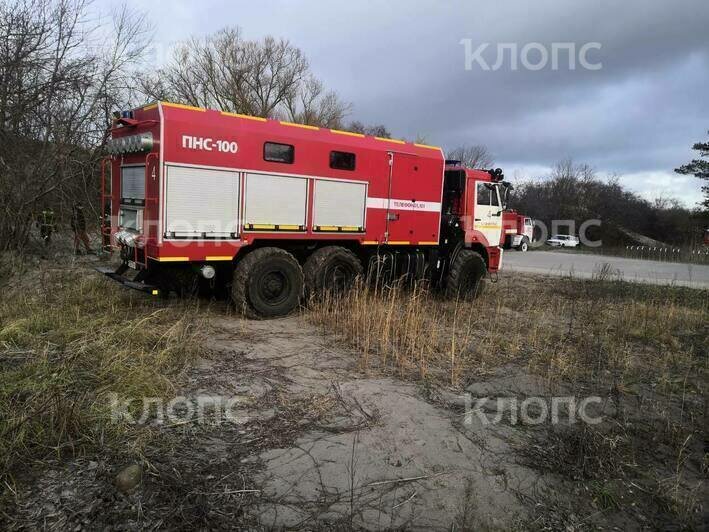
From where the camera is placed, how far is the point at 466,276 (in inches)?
424

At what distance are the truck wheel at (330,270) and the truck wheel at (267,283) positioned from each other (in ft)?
0.92

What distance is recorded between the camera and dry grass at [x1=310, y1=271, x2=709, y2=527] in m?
3.76

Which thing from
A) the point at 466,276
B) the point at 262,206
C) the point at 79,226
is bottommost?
the point at 466,276

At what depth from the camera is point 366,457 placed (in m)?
3.77

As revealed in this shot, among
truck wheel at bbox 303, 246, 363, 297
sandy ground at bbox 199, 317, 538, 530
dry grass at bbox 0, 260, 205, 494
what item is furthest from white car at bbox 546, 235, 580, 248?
sandy ground at bbox 199, 317, 538, 530

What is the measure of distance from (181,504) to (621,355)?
5.82 metres

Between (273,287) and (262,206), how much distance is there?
1.28 meters

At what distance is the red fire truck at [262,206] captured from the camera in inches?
278

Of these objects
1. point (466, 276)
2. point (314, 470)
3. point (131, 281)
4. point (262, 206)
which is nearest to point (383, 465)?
point (314, 470)

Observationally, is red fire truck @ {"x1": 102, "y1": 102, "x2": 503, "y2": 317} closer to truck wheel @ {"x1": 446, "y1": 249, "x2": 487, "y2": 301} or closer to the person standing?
truck wheel @ {"x1": 446, "y1": 249, "x2": 487, "y2": 301}

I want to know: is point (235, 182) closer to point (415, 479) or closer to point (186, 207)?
point (186, 207)

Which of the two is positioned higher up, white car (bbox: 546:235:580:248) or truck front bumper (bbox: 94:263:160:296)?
white car (bbox: 546:235:580:248)

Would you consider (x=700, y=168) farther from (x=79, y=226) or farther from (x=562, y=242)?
(x=79, y=226)

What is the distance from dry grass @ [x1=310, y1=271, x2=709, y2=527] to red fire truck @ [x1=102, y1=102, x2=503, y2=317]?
0.80 meters
